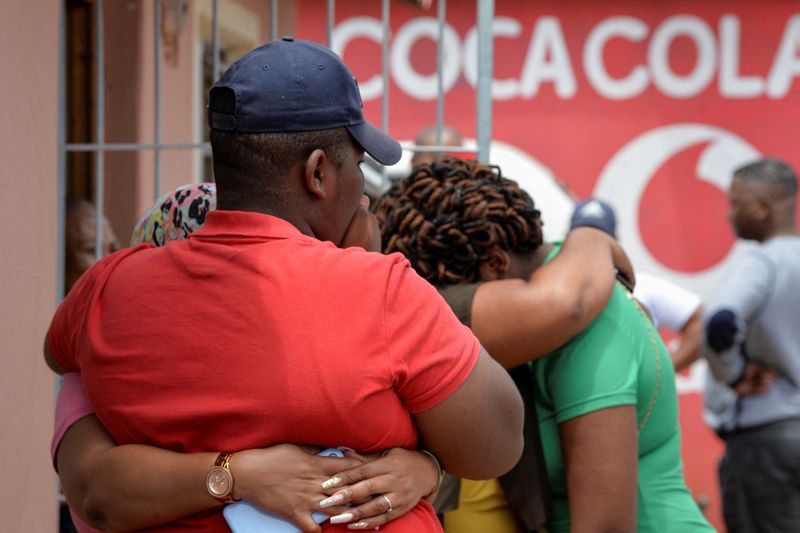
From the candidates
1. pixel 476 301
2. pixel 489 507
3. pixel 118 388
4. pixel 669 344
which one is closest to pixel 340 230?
pixel 118 388

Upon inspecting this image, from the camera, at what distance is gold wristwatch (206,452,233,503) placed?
142cm

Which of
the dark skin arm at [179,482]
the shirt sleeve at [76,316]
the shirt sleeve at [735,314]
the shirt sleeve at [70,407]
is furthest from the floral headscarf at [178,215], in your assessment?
the shirt sleeve at [735,314]

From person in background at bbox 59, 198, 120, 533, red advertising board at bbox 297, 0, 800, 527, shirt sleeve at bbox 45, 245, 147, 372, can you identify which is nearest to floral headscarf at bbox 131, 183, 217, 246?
shirt sleeve at bbox 45, 245, 147, 372

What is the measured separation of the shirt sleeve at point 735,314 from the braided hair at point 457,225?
2.49 meters

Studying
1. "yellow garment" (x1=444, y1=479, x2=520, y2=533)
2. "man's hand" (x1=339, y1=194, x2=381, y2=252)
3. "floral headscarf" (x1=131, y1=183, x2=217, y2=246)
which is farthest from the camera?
"yellow garment" (x1=444, y1=479, x2=520, y2=533)

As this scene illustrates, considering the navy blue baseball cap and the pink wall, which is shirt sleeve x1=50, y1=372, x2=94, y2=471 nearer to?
the navy blue baseball cap

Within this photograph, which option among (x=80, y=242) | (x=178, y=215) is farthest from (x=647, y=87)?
(x=178, y=215)

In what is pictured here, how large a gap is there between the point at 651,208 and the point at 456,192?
19.0ft

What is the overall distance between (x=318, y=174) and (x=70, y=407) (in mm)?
506

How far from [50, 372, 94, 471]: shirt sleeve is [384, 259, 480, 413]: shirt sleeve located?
1.58ft

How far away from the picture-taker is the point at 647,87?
7664 mm

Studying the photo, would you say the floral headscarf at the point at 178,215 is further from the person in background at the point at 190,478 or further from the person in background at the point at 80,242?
the person in background at the point at 80,242

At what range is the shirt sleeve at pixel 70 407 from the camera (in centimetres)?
161

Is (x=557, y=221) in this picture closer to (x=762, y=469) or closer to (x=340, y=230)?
(x=762, y=469)
